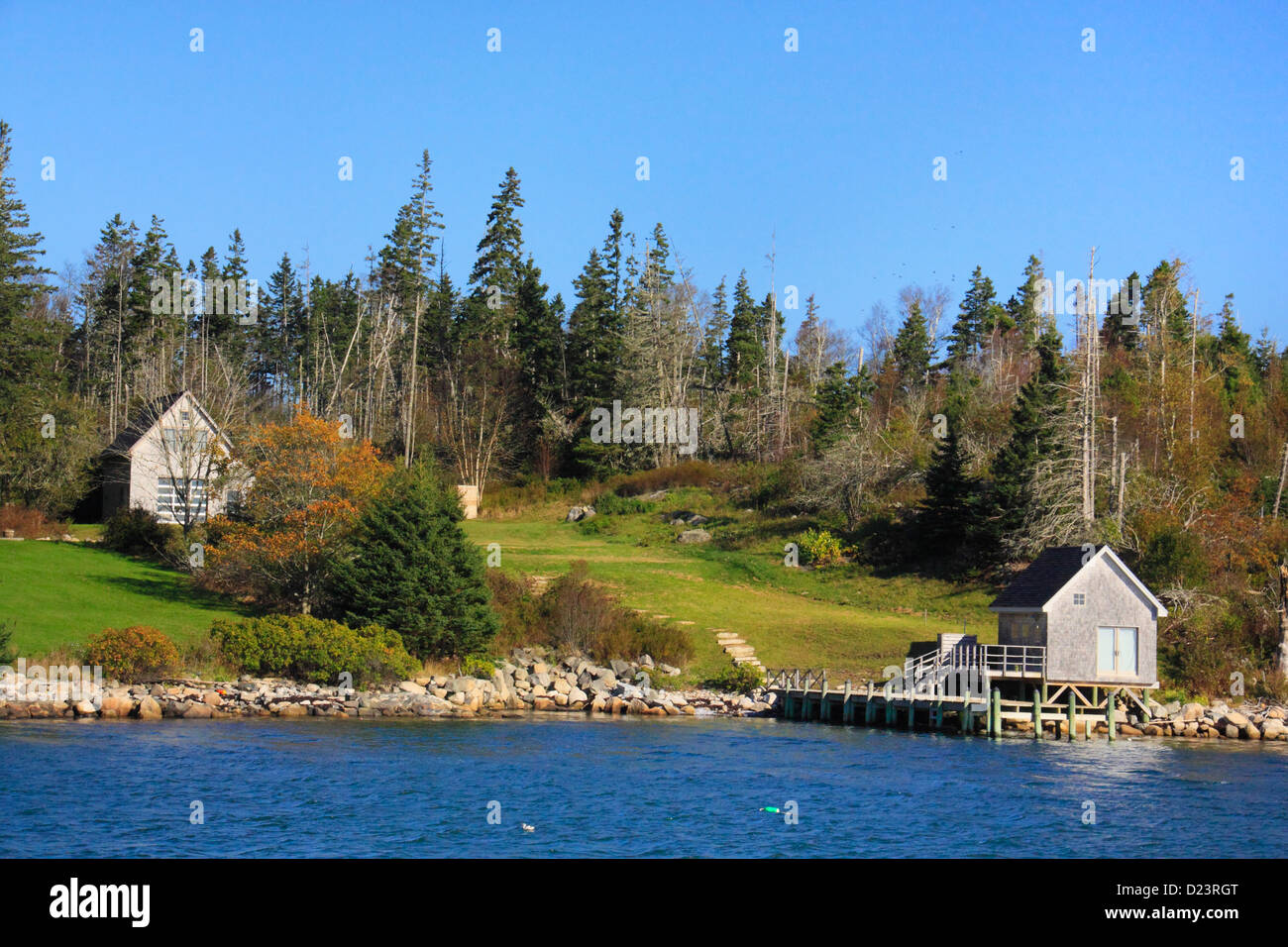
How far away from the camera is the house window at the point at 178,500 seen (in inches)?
2372

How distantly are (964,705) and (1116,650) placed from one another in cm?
610

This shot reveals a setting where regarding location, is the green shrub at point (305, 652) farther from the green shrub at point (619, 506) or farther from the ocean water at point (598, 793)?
the green shrub at point (619, 506)

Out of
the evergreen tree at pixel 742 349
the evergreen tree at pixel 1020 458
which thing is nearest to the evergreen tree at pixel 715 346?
the evergreen tree at pixel 742 349

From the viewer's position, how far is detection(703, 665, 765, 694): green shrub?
4462cm

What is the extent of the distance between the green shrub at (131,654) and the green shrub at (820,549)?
109 ft

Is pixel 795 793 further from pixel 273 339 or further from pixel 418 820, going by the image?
pixel 273 339

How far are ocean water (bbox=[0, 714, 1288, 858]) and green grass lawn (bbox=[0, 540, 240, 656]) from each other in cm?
739

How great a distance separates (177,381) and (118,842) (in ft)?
201

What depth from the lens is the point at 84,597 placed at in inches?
1743

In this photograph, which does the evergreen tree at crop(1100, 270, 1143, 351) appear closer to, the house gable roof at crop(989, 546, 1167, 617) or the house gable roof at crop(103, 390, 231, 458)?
Result: the house gable roof at crop(989, 546, 1167, 617)

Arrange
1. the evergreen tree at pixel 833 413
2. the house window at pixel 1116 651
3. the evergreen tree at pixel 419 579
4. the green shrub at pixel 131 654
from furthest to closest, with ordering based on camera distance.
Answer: the evergreen tree at pixel 833 413 < the evergreen tree at pixel 419 579 < the house window at pixel 1116 651 < the green shrub at pixel 131 654

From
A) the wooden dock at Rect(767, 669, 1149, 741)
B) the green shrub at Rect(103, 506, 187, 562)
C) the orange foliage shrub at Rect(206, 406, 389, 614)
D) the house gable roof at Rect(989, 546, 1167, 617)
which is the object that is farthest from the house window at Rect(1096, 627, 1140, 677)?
the green shrub at Rect(103, 506, 187, 562)

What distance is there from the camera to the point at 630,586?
53.2 metres

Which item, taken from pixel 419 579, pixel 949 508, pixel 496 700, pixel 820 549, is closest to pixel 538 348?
pixel 820 549
